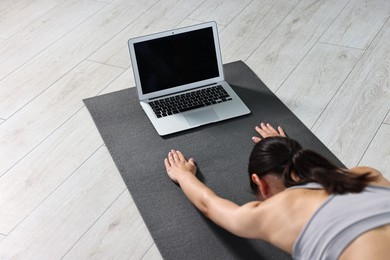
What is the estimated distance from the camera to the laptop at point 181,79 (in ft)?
7.39

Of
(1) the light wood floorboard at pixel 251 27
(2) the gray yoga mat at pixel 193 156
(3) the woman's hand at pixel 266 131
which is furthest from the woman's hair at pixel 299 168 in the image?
(1) the light wood floorboard at pixel 251 27

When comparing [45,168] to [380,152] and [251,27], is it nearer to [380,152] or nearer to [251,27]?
[380,152]

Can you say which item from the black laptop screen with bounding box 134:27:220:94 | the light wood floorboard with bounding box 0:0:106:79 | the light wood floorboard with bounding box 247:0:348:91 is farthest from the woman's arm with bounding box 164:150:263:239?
the light wood floorboard with bounding box 0:0:106:79

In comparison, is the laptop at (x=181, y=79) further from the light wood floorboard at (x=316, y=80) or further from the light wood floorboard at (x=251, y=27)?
the light wood floorboard at (x=251, y=27)

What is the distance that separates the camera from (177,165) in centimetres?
204

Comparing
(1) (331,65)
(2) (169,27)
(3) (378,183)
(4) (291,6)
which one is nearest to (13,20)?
(2) (169,27)

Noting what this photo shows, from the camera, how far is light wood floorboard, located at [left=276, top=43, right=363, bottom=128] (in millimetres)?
2395

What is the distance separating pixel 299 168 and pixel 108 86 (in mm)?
1315

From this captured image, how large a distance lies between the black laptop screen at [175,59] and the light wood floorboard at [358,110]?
517 mm

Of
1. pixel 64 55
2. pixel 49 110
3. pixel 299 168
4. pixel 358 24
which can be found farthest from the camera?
pixel 358 24

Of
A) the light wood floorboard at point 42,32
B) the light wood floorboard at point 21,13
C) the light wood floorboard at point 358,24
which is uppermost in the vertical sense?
the light wood floorboard at point 21,13

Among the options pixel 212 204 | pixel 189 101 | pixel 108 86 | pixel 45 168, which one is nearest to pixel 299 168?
pixel 212 204

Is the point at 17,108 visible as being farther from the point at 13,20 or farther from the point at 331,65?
the point at 331,65

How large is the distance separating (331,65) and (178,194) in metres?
1.09
